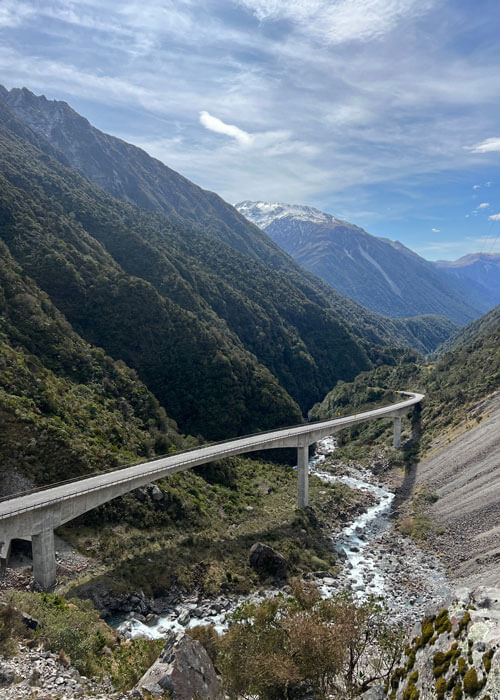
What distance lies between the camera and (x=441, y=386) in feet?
274

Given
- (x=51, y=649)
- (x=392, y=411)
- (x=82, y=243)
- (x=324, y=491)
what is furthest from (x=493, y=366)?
(x=82, y=243)

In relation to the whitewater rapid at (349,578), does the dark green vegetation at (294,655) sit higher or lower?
higher

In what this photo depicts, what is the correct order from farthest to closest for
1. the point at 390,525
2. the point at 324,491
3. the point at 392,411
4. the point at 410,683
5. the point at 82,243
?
the point at 82,243
the point at 392,411
the point at 324,491
the point at 390,525
the point at 410,683

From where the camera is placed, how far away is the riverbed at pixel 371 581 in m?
25.7

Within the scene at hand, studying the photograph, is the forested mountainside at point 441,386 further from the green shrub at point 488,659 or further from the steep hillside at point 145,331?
the green shrub at point 488,659

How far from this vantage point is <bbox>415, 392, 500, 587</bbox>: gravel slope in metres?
32.6

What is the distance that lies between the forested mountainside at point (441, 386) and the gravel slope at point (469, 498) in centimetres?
612

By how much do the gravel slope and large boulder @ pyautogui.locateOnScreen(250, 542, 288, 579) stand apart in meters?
13.4

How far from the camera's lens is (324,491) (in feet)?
178

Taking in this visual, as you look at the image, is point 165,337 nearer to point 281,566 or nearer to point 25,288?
point 25,288

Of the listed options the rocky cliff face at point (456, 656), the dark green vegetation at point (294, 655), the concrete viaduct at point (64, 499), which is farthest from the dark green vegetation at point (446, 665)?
the concrete viaduct at point (64, 499)

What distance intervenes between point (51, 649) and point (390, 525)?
3776 cm

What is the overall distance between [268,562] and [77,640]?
18.7 m

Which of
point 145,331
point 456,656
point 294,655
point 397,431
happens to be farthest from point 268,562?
point 145,331
